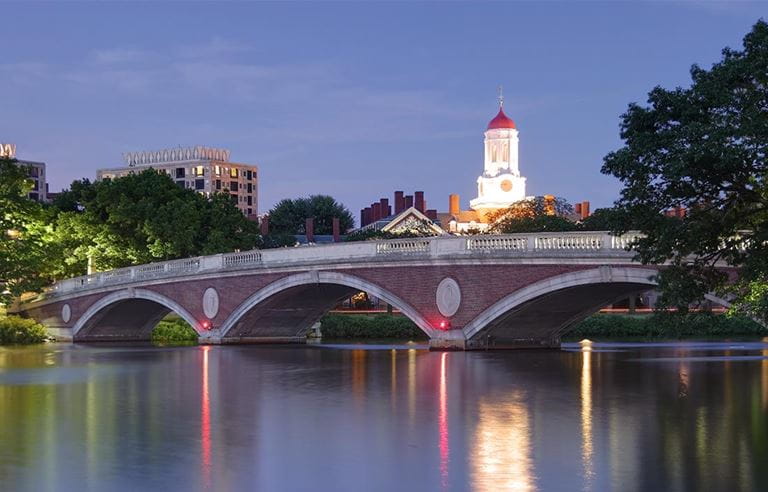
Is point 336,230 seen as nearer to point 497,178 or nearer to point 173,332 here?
point 497,178

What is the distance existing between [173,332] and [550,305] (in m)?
32.7

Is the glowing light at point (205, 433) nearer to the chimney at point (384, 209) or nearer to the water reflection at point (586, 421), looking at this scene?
the water reflection at point (586, 421)

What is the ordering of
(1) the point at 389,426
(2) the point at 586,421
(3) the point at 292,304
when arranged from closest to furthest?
1. (1) the point at 389,426
2. (2) the point at 586,421
3. (3) the point at 292,304

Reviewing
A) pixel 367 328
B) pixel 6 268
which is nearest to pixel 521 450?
pixel 6 268

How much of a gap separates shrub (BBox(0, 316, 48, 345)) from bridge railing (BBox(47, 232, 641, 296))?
303 centimetres

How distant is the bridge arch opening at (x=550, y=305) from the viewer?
43.7m

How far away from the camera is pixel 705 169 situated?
29.3m

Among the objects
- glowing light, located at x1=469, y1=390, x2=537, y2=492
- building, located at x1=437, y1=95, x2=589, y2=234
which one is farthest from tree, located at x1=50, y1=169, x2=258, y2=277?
building, located at x1=437, y1=95, x2=589, y2=234

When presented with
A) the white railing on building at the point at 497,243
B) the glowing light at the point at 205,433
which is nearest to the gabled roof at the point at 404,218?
the white railing on building at the point at 497,243

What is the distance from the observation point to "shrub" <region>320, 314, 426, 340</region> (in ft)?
256

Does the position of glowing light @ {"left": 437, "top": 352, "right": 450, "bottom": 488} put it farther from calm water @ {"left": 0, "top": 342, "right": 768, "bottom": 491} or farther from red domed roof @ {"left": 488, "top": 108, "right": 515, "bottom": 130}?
red domed roof @ {"left": 488, "top": 108, "right": 515, "bottom": 130}

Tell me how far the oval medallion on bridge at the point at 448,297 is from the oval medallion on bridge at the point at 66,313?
102 ft

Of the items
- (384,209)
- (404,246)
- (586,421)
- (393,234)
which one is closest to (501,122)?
(384,209)

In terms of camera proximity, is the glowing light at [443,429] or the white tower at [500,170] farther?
the white tower at [500,170]
